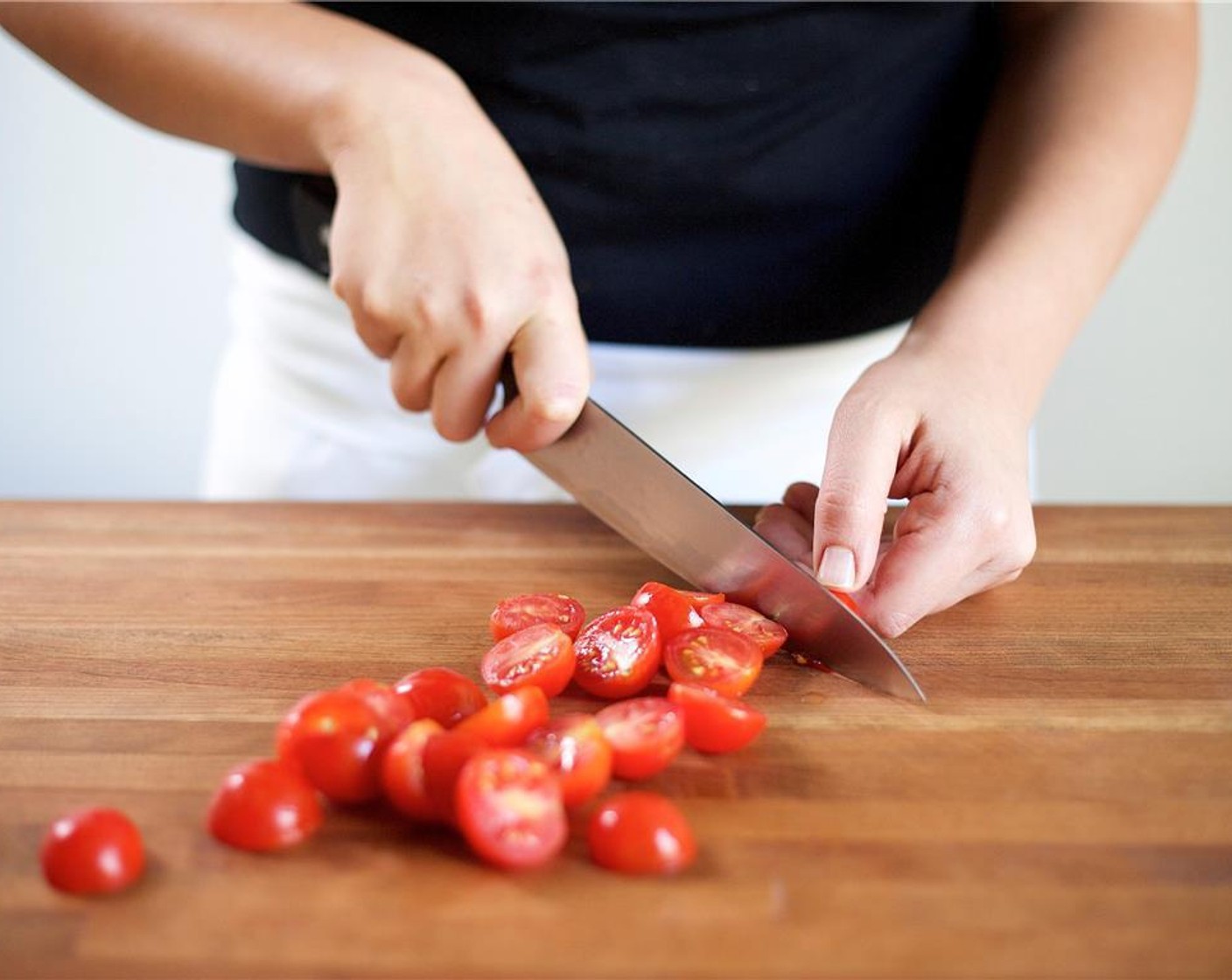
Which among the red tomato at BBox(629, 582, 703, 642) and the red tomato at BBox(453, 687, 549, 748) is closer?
the red tomato at BBox(453, 687, 549, 748)

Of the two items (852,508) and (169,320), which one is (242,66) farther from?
(169,320)

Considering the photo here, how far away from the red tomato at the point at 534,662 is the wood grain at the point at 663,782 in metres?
0.07

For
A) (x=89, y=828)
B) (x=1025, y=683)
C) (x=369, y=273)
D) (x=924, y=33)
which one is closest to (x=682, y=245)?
(x=924, y=33)

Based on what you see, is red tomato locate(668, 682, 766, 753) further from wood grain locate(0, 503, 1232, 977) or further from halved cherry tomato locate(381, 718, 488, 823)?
halved cherry tomato locate(381, 718, 488, 823)

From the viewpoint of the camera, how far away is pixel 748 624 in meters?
1.02

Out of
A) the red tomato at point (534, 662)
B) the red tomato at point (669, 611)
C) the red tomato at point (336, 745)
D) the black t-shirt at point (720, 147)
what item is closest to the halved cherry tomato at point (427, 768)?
the red tomato at point (336, 745)

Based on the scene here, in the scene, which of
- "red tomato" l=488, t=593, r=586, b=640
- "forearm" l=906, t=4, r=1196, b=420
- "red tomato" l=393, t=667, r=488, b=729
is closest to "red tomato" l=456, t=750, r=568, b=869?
"red tomato" l=393, t=667, r=488, b=729

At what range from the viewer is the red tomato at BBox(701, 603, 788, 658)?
100 cm

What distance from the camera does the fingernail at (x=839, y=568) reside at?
39.3 inches

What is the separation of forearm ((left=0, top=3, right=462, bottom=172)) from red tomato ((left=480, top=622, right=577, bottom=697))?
504 mm

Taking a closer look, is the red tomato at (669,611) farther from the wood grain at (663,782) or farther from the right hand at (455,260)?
the right hand at (455,260)

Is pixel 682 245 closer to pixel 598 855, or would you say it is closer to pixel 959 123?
pixel 959 123

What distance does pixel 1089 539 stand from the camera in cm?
130

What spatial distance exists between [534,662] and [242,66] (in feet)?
2.22
